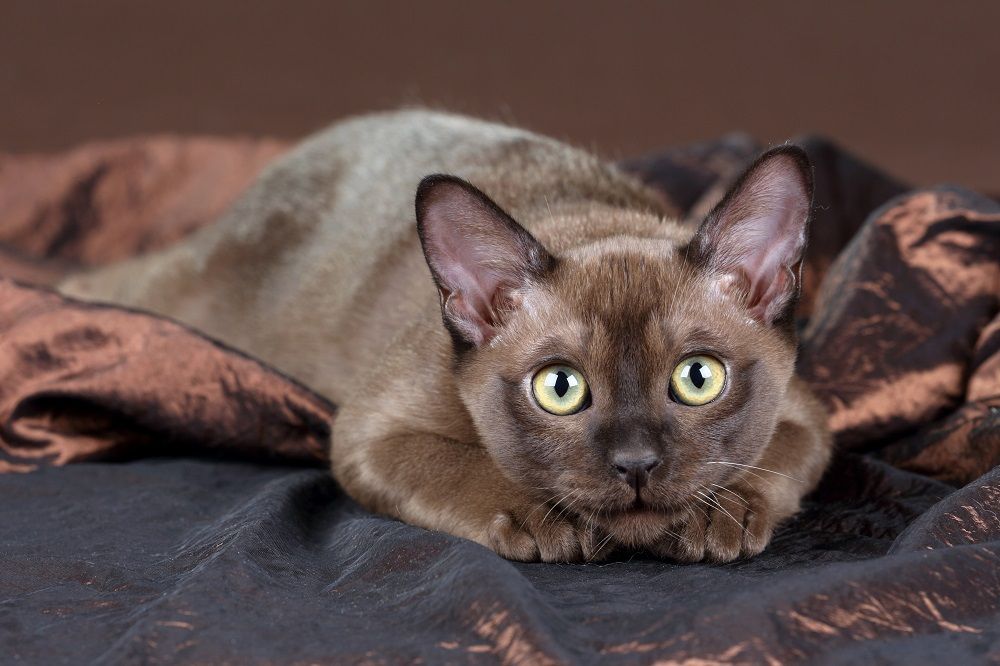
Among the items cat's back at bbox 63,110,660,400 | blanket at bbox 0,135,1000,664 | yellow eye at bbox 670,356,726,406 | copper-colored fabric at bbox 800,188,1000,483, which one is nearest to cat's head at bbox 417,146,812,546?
yellow eye at bbox 670,356,726,406

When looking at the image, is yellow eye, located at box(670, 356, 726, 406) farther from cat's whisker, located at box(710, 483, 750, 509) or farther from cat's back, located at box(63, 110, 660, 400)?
cat's back, located at box(63, 110, 660, 400)

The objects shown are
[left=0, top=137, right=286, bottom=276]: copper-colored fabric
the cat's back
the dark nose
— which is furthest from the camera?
[left=0, top=137, right=286, bottom=276]: copper-colored fabric

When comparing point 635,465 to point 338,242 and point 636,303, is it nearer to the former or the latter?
point 636,303

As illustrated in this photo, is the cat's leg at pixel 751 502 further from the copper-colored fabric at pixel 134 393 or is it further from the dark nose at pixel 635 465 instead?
the copper-colored fabric at pixel 134 393

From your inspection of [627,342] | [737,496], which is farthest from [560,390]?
[737,496]

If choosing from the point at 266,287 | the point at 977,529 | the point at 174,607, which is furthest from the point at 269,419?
the point at 977,529

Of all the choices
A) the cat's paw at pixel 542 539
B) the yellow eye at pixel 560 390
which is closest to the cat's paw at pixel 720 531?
the cat's paw at pixel 542 539

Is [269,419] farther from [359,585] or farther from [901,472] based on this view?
[901,472]
